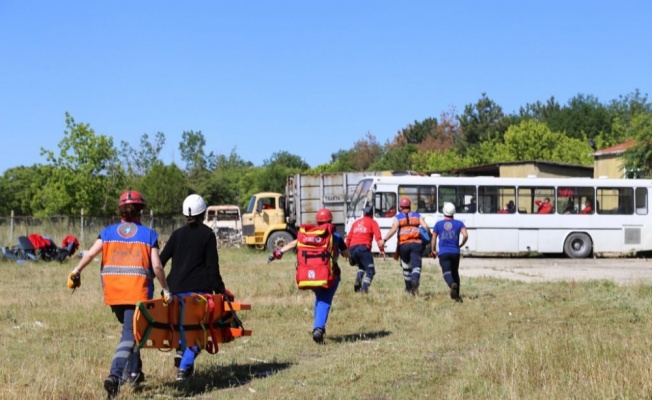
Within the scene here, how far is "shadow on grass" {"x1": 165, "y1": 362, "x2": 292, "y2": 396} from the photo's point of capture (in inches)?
334

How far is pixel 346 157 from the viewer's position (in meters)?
110

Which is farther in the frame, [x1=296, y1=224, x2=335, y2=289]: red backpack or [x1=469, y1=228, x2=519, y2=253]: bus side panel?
[x1=469, y1=228, x2=519, y2=253]: bus side panel

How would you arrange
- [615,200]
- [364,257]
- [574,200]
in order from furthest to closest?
[615,200] < [574,200] < [364,257]

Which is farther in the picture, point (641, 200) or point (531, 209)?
point (641, 200)

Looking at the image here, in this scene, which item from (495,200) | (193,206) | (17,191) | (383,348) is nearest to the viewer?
(193,206)

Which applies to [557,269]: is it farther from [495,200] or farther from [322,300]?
[322,300]

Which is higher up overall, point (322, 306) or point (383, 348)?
point (322, 306)

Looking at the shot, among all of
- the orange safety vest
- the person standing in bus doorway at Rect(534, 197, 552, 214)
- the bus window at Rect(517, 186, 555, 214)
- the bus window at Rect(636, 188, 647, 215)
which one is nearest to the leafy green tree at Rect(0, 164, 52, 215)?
the bus window at Rect(517, 186, 555, 214)

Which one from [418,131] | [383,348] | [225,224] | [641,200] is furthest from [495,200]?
[418,131]

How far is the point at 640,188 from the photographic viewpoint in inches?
1289

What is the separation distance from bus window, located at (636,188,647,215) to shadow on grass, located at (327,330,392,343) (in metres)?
23.0

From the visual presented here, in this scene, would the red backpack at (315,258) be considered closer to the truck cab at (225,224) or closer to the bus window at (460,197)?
the bus window at (460,197)

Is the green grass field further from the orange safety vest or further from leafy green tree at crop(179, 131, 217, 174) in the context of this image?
leafy green tree at crop(179, 131, 217, 174)

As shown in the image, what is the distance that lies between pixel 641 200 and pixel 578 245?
9.90 ft
